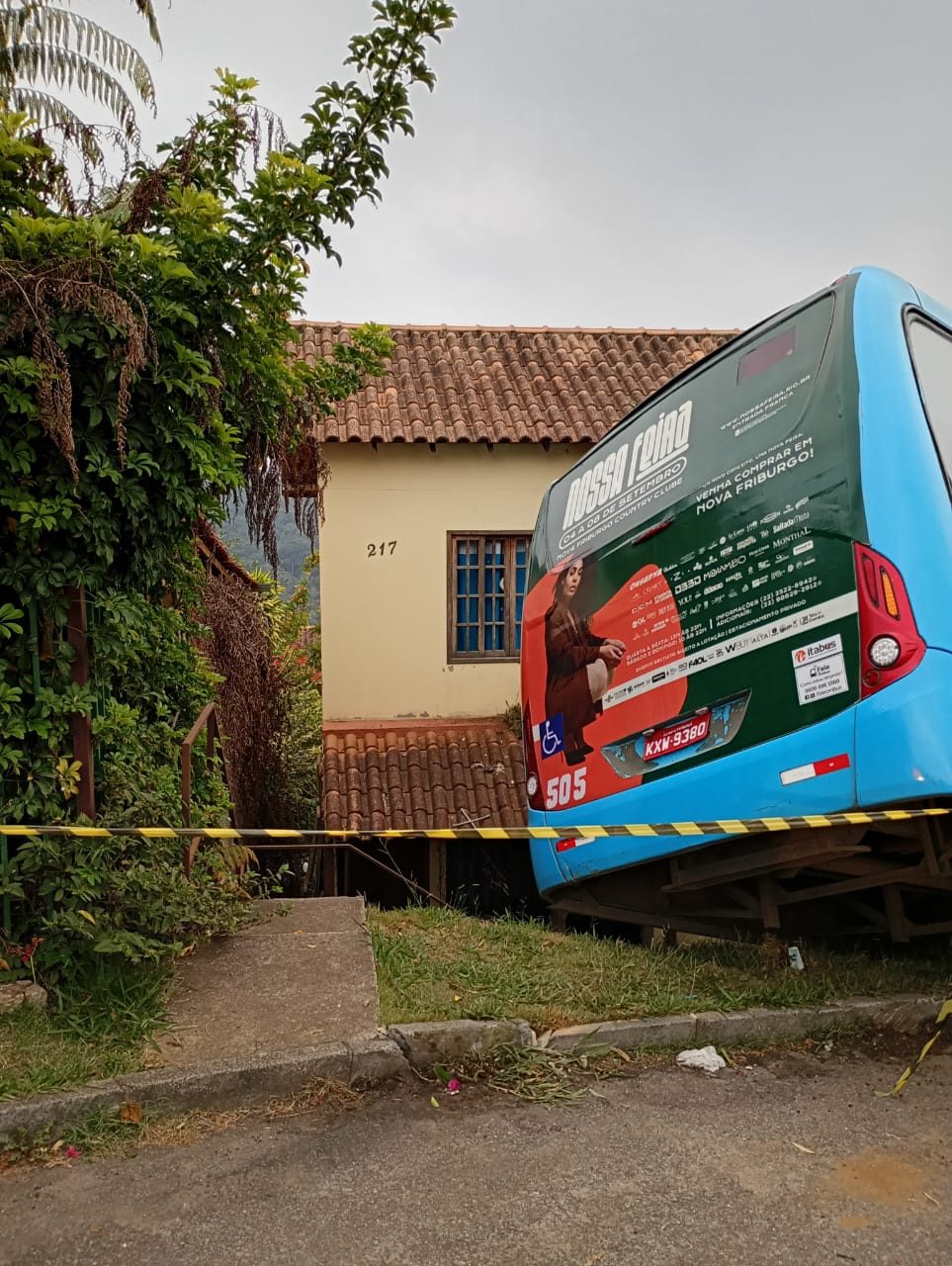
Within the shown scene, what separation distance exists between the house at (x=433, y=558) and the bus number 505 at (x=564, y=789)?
5416mm

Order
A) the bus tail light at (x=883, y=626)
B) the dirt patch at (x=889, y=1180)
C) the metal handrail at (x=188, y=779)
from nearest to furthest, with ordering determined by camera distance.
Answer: the dirt patch at (x=889, y=1180) → the bus tail light at (x=883, y=626) → the metal handrail at (x=188, y=779)

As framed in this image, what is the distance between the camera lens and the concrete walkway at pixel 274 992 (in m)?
3.66

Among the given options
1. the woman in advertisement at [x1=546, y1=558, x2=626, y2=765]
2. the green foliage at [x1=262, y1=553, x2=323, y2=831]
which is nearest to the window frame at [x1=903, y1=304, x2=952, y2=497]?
the woman in advertisement at [x1=546, y1=558, x2=626, y2=765]

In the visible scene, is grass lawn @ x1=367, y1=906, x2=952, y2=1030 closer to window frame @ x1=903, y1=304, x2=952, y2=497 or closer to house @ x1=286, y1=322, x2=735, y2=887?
window frame @ x1=903, y1=304, x2=952, y2=497

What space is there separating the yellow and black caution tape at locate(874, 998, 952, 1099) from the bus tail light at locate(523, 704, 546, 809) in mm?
2653

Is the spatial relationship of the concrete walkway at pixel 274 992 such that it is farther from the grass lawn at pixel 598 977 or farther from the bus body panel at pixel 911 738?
the bus body panel at pixel 911 738

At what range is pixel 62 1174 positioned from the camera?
2.96m

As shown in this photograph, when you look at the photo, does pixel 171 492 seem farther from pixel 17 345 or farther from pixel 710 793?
pixel 710 793

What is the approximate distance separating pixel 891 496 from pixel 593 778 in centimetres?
247

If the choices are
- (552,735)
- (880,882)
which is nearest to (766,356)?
(880,882)

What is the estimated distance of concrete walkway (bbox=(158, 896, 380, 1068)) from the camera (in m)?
3.66

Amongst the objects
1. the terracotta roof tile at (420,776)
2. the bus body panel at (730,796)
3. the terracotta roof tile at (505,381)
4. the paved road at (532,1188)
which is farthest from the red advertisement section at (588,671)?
the terracotta roof tile at (505,381)

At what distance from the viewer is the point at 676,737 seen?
15.5 ft

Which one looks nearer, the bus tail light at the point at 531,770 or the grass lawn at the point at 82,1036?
the grass lawn at the point at 82,1036
